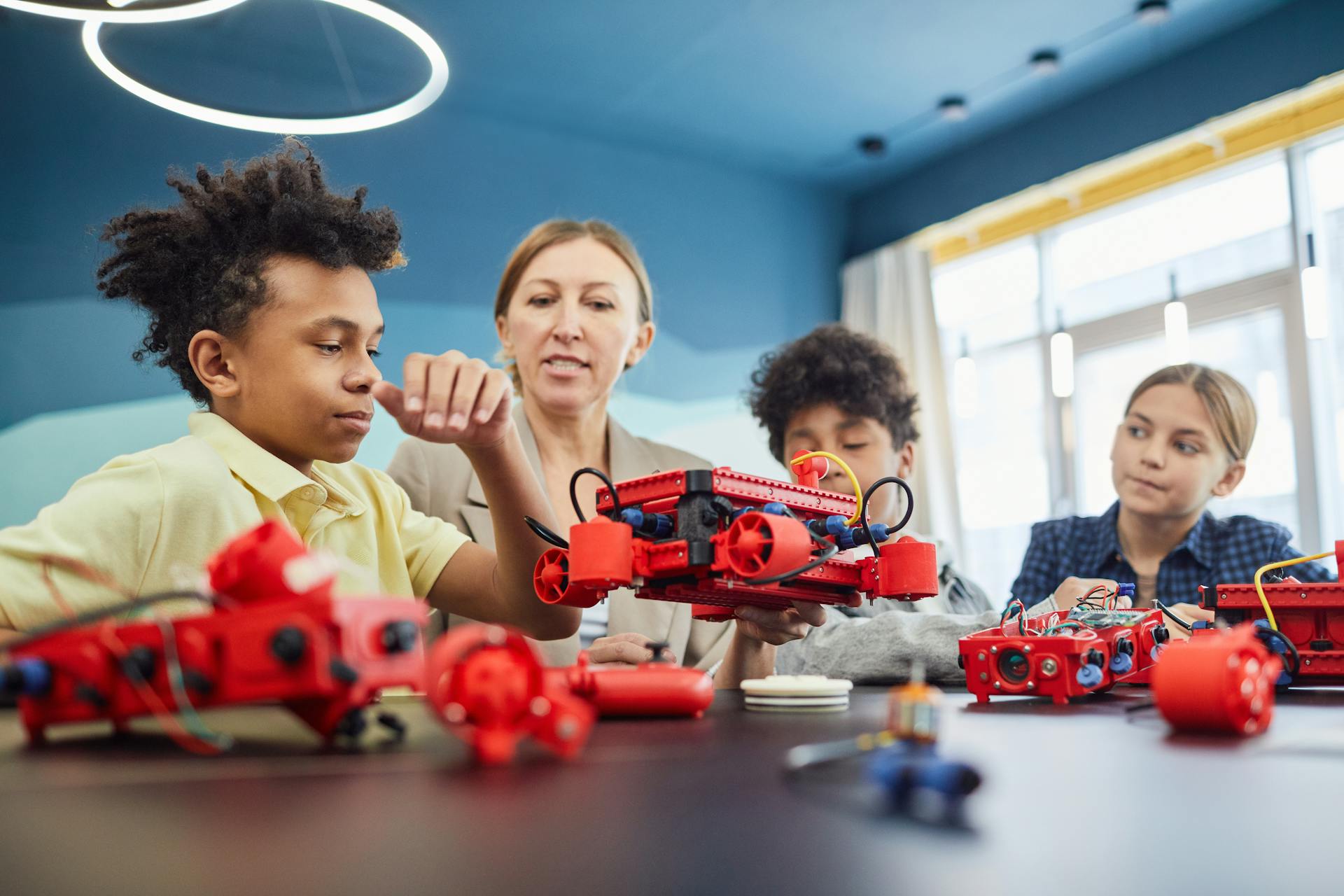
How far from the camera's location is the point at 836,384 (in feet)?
6.20

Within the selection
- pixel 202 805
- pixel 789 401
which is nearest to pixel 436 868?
pixel 202 805

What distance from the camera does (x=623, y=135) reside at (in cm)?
480

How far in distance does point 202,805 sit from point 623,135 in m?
4.73

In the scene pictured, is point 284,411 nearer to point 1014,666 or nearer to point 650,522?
point 650,522

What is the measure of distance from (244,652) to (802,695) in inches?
16.8

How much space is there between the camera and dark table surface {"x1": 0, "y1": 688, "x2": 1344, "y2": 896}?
266mm

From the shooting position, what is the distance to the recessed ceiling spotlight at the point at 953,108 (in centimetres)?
451

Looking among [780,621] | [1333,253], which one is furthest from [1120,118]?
[780,621]

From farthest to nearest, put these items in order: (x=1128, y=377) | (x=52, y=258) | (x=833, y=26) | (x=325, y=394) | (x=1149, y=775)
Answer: (x=1128, y=377)
(x=833, y=26)
(x=52, y=258)
(x=325, y=394)
(x=1149, y=775)

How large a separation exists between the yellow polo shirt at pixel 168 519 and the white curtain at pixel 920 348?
3995 millimetres

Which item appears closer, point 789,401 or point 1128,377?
point 789,401

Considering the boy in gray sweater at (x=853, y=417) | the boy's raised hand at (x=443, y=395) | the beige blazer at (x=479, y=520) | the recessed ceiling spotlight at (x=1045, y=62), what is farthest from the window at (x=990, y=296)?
the boy's raised hand at (x=443, y=395)

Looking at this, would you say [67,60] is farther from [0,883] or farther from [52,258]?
[0,883]

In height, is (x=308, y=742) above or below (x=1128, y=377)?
below
